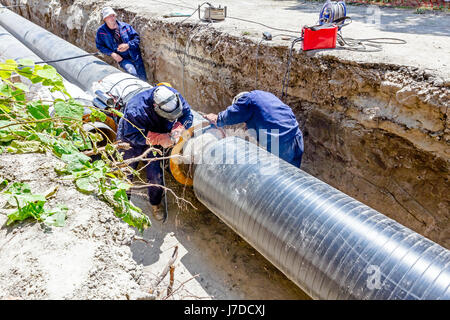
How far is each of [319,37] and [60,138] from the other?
303cm

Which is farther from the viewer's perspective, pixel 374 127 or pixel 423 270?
pixel 374 127

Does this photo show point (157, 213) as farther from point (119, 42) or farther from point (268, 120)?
point (119, 42)

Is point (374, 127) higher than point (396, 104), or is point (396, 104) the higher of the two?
point (396, 104)

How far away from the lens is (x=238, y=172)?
2.91 m

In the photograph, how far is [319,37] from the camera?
12.3 ft

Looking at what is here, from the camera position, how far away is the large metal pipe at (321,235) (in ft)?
6.49

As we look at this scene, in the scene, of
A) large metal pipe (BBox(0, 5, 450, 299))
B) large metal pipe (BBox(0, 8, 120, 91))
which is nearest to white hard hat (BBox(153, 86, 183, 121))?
large metal pipe (BBox(0, 5, 450, 299))

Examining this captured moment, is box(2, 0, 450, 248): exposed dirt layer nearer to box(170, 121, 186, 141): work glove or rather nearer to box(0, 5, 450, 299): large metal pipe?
box(0, 5, 450, 299): large metal pipe

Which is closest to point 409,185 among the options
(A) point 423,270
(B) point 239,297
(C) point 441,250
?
(C) point 441,250

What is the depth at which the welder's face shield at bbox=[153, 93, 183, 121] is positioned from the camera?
10.8ft

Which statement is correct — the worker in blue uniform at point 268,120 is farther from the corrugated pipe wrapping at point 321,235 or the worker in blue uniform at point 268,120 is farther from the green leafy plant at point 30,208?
the green leafy plant at point 30,208

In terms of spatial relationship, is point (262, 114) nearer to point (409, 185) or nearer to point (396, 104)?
point (396, 104)

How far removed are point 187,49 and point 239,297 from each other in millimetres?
4065

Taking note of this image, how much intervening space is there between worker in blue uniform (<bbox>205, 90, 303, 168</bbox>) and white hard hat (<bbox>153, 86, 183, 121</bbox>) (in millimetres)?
522
